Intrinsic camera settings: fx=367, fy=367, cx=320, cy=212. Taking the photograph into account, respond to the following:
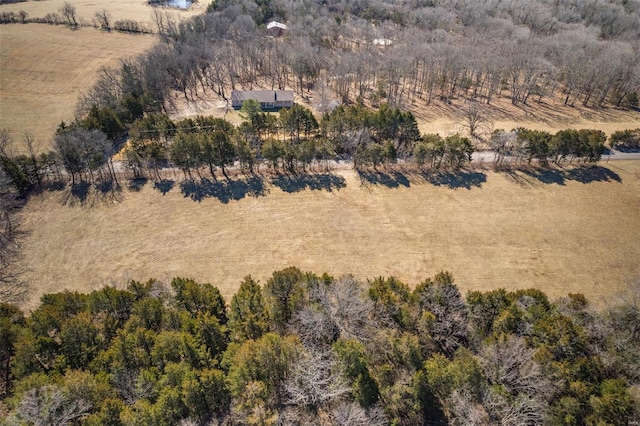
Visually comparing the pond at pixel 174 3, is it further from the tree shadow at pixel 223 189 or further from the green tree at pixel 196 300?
the green tree at pixel 196 300

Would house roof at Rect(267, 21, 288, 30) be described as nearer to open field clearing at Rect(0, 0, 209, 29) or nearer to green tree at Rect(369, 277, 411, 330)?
open field clearing at Rect(0, 0, 209, 29)

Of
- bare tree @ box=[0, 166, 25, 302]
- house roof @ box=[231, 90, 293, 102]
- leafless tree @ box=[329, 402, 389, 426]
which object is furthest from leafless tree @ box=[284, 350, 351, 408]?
house roof @ box=[231, 90, 293, 102]

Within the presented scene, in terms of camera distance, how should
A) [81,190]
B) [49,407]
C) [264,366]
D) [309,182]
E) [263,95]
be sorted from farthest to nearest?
[263,95] → [309,182] → [81,190] → [264,366] → [49,407]

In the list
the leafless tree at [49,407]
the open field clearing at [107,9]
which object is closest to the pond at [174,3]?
the open field clearing at [107,9]

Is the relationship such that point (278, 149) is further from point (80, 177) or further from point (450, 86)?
point (450, 86)

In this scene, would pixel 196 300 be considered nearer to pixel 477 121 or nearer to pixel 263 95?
pixel 263 95

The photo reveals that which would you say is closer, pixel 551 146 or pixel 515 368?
pixel 515 368

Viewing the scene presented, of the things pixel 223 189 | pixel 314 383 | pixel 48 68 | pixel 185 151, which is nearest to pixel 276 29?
pixel 48 68

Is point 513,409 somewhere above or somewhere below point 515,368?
above
